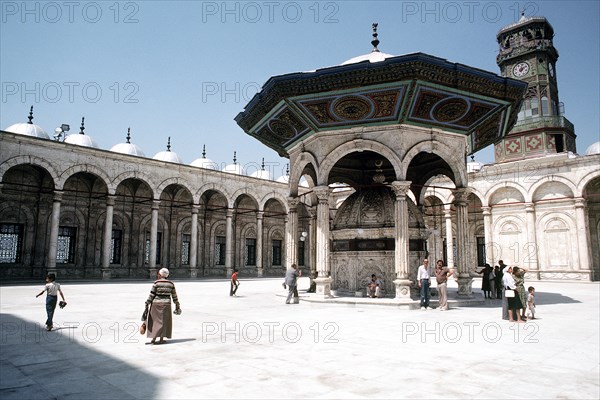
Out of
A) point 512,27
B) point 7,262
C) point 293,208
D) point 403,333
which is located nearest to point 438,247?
point 512,27

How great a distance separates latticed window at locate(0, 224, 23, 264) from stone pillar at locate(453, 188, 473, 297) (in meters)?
22.8

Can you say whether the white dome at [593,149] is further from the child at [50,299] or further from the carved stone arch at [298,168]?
the child at [50,299]

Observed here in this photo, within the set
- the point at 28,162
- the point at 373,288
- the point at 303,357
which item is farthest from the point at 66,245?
the point at 303,357

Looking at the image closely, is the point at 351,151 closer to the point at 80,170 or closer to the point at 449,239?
the point at 80,170

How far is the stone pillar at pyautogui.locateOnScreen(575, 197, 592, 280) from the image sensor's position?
2400 centimetres

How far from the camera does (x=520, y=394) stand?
385 centimetres

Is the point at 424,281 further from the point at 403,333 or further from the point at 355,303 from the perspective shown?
the point at 403,333

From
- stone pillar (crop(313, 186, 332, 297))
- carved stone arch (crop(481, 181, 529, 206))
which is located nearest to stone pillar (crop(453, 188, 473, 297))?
stone pillar (crop(313, 186, 332, 297))

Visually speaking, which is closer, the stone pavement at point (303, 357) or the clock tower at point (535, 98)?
the stone pavement at point (303, 357)

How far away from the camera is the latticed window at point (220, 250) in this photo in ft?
106

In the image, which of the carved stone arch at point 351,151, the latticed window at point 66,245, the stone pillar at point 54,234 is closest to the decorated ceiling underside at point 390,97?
the carved stone arch at point 351,151

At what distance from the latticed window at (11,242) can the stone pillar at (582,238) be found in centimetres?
3203

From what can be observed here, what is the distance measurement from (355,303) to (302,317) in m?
2.44

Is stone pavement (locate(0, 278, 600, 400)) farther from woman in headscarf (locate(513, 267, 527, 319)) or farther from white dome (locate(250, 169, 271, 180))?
white dome (locate(250, 169, 271, 180))
